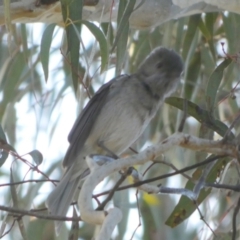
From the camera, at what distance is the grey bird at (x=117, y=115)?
99.3 inches

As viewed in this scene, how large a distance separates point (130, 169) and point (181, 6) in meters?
1.01

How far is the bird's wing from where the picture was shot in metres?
2.54

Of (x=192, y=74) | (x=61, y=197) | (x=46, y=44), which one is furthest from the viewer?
(x=192, y=74)

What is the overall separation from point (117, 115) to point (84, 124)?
4.4 inches

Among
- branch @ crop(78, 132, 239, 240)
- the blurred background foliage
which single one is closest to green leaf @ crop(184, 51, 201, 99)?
the blurred background foliage

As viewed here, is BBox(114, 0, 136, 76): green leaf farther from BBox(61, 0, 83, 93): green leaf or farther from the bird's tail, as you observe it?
the bird's tail

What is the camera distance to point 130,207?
9.94 feet

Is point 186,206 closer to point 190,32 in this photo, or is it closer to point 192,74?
point 190,32

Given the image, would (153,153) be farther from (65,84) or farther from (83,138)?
(65,84)

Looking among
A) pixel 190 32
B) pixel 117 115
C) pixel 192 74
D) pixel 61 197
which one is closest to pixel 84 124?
pixel 117 115

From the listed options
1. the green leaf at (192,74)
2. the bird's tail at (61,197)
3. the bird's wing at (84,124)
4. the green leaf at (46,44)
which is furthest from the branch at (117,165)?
the green leaf at (192,74)

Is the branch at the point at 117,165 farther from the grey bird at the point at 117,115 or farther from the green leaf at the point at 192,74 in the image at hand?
the green leaf at the point at 192,74

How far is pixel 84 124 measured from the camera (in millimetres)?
2570

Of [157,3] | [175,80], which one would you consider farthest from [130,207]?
[157,3]
